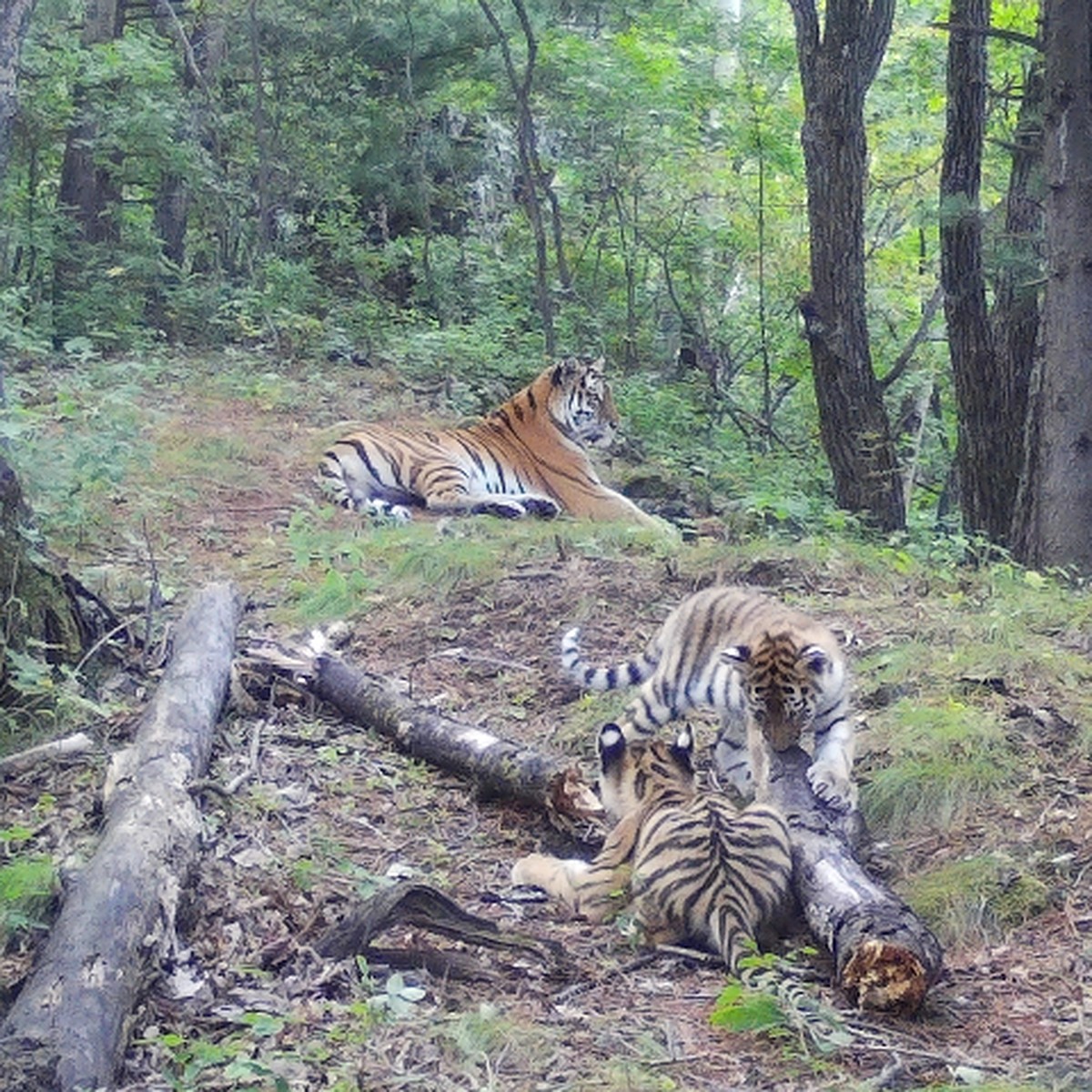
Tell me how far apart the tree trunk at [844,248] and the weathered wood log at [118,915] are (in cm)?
683

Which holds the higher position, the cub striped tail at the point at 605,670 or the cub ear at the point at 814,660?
the cub ear at the point at 814,660

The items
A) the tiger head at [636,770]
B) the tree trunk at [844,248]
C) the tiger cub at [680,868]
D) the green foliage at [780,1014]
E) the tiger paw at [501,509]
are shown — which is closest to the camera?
the green foliage at [780,1014]

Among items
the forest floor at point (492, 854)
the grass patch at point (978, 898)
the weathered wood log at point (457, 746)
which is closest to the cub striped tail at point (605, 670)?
the forest floor at point (492, 854)

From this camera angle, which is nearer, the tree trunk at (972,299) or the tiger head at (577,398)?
the tree trunk at (972,299)

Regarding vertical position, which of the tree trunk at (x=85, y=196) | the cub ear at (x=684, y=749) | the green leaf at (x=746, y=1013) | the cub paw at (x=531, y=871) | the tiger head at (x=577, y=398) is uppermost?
the tree trunk at (x=85, y=196)

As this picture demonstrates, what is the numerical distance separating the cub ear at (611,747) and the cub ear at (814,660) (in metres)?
0.79

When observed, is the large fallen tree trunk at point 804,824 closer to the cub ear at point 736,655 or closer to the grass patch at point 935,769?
the grass patch at point 935,769

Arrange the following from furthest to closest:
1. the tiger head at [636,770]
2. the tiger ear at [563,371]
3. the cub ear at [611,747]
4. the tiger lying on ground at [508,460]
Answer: the tiger ear at [563,371] < the tiger lying on ground at [508,460] < the cub ear at [611,747] < the tiger head at [636,770]

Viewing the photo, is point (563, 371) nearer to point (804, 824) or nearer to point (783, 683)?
point (783, 683)

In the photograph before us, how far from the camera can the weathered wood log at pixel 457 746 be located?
6266 mm

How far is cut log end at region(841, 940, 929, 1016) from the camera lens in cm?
445


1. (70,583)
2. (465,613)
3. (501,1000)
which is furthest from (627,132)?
(501,1000)

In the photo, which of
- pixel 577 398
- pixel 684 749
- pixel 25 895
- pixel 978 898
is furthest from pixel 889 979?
pixel 577 398

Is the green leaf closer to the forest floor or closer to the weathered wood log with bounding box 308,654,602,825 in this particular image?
the forest floor
